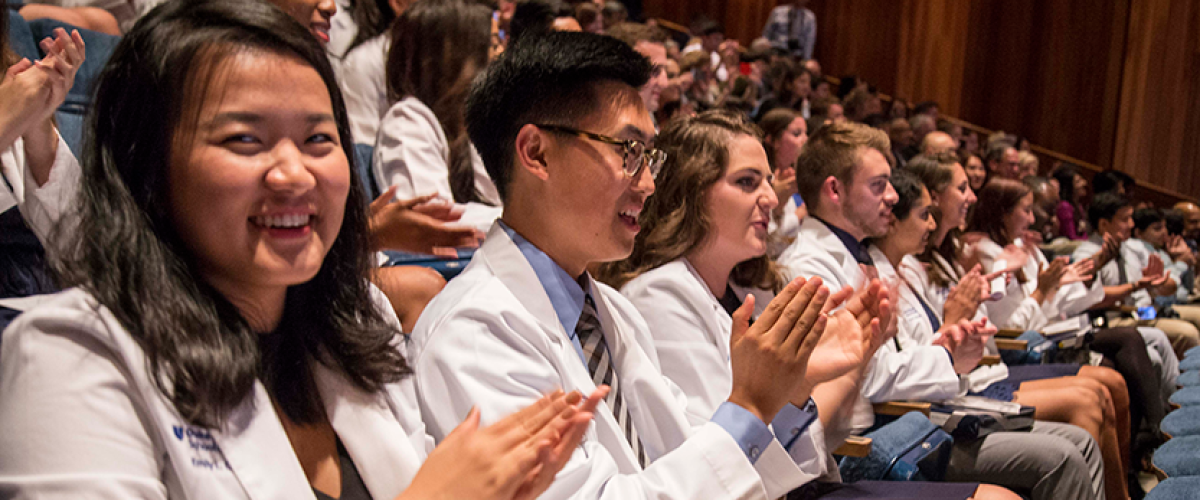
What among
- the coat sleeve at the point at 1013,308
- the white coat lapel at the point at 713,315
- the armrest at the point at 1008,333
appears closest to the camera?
the white coat lapel at the point at 713,315

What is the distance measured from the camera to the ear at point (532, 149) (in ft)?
4.84

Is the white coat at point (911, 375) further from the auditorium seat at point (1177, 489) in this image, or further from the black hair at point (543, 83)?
the black hair at point (543, 83)

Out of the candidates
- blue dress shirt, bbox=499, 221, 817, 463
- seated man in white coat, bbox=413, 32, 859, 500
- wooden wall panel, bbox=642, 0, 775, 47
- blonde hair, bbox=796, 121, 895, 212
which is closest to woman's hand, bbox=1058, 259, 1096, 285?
blonde hair, bbox=796, 121, 895, 212

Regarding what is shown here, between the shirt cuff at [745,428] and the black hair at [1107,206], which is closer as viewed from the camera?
the shirt cuff at [745,428]

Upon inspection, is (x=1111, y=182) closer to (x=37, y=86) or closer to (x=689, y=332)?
(x=689, y=332)

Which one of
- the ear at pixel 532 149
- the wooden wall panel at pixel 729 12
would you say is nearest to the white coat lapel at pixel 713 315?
the ear at pixel 532 149

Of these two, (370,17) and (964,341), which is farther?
(370,17)

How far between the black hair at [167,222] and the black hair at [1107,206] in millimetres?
6534

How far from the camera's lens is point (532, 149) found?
4.89 ft

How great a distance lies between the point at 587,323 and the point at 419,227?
0.56 meters

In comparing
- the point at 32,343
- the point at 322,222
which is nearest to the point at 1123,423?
the point at 322,222

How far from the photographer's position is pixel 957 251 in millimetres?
3898

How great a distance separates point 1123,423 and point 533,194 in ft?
10.2

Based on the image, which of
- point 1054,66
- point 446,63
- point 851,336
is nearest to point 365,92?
point 446,63
